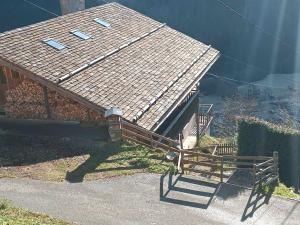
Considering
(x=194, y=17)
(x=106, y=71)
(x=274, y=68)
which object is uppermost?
(x=106, y=71)

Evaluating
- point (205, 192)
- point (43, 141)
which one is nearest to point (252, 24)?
point (43, 141)

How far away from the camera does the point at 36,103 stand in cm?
1808

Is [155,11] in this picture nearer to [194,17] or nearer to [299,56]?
[194,17]

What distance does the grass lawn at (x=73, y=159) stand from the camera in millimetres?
14242

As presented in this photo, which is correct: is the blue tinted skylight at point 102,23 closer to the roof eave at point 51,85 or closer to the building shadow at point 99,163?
the roof eave at point 51,85

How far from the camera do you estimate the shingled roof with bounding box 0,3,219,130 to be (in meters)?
16.7

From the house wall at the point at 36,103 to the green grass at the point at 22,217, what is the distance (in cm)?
635

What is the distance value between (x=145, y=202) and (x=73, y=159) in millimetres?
3788

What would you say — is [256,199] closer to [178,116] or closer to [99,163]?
[99,163]

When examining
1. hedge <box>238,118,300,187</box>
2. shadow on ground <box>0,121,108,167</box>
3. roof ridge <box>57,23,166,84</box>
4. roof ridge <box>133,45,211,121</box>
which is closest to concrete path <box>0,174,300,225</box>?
shadow on ground <box>0,121,108,167</box>

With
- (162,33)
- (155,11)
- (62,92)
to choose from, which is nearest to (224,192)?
(62,92)

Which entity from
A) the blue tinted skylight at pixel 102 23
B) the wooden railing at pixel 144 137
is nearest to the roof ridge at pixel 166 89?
the wooden railing at pixel 144 137

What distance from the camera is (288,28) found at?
240ft

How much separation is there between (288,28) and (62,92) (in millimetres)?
63249
